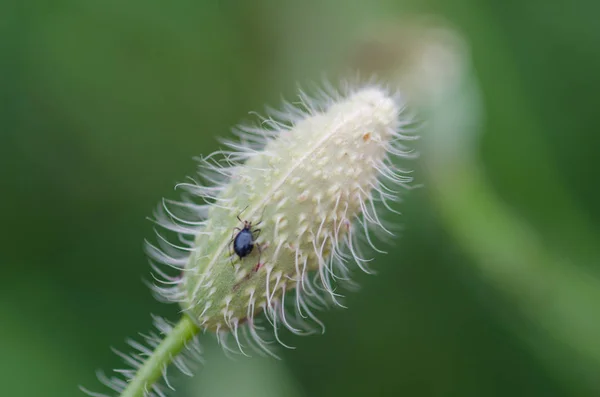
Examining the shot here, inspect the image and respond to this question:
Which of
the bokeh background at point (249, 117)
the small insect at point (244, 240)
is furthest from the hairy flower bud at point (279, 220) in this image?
the bokeh background at point (249, 117)

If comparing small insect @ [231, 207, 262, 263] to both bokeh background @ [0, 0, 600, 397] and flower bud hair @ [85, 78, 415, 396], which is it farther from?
bokeh background @ [0, 0, 600, 397]

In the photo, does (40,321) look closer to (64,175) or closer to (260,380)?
(64,175)

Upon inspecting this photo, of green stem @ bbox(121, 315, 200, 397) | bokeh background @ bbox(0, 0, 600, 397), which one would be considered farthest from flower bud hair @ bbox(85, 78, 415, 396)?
bokeh background @ bbox(0, 0, 600, 397)

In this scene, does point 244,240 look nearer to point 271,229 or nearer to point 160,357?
point 271,229

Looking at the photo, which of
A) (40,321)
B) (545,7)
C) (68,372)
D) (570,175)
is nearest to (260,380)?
(68,372)

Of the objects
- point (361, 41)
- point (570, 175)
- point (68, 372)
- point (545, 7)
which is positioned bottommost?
point (68, 372)

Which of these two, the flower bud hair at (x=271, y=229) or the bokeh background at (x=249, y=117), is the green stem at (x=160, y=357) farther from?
the bokeh background at (x=249, y=117)
